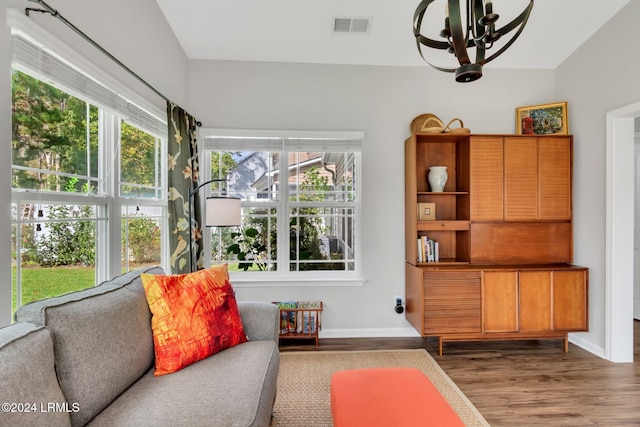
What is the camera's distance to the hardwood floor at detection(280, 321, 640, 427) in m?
1.90

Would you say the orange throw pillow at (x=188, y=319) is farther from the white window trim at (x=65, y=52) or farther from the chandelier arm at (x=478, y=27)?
the chandelier arm at (x=478, y=27)

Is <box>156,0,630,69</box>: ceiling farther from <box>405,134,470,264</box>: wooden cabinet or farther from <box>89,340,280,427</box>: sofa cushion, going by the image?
<box>89,340,280,427</box>: sofa cushion

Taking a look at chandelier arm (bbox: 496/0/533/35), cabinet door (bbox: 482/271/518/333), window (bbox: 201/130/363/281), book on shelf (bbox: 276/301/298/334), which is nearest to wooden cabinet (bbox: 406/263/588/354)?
cabinet door (bbox: 482/271/518/333)

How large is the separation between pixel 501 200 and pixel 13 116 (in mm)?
3445

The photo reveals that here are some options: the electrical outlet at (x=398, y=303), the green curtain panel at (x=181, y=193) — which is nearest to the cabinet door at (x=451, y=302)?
the electrical outlet at (x=398, y=303)

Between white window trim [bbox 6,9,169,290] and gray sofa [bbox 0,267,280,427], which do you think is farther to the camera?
white window trim [bbox 6,9,169,290]

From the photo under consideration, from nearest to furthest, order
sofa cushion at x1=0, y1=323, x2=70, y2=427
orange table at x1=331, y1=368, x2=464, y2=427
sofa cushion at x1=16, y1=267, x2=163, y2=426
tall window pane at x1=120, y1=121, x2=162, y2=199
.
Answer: sofa cushion at x1=0, y1=323, x2=70, y2=427 → sofa cushion at x1=16, y1=267, x2=163, y2=426 → orange table at x1=331, y1=368, x2=464, y2=427 → tall window pane at x1=120, y1=121, x2=162, y2=199

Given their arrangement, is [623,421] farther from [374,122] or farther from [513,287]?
[374,122]

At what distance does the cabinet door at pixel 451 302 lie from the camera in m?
2.66

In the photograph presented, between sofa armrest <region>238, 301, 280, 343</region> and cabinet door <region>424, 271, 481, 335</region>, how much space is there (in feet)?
4.78

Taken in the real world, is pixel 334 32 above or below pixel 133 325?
above

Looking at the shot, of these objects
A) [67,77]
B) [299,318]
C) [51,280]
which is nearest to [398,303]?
[299,318]

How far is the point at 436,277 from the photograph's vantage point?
2680mm

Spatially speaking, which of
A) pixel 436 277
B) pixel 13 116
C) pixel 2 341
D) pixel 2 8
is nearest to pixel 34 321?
pixel 2 341
